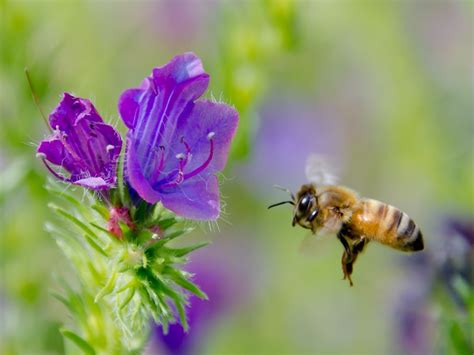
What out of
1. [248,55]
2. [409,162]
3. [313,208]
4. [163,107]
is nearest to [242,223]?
[409,162]

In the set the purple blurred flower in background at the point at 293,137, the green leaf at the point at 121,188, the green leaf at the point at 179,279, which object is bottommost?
the purple blurred flower in background at the point at 293,137

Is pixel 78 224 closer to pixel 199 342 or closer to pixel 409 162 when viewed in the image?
pixel 199 342

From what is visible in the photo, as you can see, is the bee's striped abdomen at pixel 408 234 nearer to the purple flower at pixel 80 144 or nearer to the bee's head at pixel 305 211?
the bee's head at pixel 305 211

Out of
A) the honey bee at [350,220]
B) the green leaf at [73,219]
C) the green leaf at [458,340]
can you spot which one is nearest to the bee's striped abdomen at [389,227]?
the honey bee at [350,220]

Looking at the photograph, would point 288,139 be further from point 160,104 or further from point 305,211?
point 160,104

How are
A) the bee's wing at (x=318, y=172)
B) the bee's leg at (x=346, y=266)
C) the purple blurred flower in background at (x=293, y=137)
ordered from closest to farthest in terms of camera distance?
the bee's leg at (x=346, y=266) → the bee's wing at (x=318, y=172) → the purple blurred flower in background at (x=293, y=137)

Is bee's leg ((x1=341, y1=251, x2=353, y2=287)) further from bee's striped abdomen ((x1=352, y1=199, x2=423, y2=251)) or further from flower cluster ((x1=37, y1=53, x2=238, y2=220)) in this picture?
flower cluster ((x1=37, y1=53, x2=238, y2=220))

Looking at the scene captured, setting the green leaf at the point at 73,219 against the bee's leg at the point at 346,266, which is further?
the bee's leg at the point at 346,266

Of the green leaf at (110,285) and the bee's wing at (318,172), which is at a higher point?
the bee's wing at (318,172)

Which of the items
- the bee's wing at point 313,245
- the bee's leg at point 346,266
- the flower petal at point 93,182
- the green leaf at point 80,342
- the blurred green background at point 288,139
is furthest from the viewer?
the blurred green background at point 288,139
